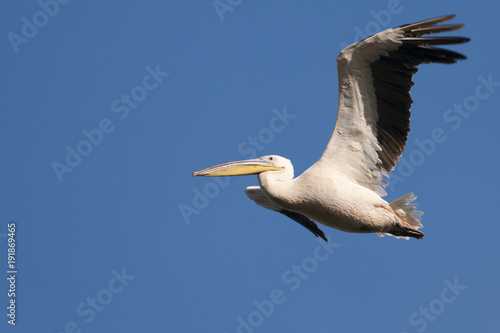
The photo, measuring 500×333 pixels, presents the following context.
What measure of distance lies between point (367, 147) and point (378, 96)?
0.74 meters

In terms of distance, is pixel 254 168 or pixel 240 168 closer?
pixel 254 168

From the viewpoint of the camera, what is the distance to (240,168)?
12.1 m

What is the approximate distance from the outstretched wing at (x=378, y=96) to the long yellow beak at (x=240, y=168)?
86 cm

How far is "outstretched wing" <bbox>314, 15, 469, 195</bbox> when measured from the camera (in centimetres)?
1073

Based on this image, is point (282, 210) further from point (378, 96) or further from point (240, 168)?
point (378, 96)

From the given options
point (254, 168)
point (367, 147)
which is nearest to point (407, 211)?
point (367, 147)

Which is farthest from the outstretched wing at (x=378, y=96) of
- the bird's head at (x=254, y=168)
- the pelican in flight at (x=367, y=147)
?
the bird's head at (x=254, y=168)

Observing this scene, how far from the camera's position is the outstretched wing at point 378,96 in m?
→ 10.7

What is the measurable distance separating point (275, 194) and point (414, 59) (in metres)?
2.58

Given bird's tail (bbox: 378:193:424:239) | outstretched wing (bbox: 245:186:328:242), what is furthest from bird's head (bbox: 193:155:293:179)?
bird's tail (bbox: 378:193:424:239)

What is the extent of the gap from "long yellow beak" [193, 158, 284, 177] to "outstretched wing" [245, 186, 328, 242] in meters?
0.62

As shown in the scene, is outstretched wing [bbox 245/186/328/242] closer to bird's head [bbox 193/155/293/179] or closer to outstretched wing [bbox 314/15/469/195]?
bird's head [bbox 193/155/293/179]

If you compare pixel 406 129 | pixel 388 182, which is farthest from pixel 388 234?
pixel 406 129

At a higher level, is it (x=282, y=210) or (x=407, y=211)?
(x=282, y=210)
